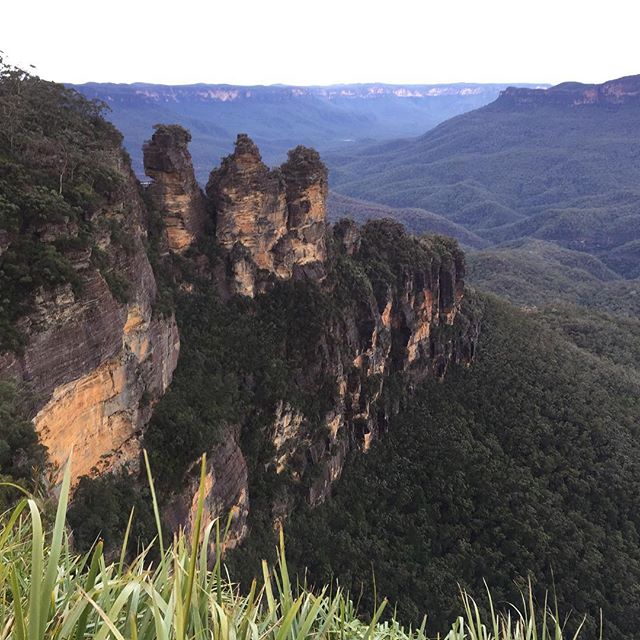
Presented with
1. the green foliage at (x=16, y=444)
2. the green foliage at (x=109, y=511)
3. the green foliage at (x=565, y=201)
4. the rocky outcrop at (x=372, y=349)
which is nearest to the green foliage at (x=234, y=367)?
the rocky outcrop at (x=372, y=349)

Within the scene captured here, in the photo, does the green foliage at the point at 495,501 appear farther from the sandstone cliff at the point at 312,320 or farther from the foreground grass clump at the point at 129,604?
the foreground grass clump at the point at 129,604

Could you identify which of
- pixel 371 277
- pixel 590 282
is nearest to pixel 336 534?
pixel 371 277

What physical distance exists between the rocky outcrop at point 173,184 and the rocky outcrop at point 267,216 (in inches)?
70.9

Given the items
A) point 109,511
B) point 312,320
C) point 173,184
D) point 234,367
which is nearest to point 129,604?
point 109,511

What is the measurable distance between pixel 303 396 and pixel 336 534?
282 inches

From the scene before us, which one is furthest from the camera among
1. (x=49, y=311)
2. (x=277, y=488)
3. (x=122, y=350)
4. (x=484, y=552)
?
(x=484, y=552)

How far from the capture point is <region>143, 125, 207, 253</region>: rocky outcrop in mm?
24328

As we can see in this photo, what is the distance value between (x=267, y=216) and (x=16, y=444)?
19496mm

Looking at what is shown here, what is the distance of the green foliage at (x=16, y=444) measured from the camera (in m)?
11.4

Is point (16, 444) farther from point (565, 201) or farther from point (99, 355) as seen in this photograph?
point (565, 201)

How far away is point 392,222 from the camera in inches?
1492

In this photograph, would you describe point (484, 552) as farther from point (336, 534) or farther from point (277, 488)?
point (277, 488)

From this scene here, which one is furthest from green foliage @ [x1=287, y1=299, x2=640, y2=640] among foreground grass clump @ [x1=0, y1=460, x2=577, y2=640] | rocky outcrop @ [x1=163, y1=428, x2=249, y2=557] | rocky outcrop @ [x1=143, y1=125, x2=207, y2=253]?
foreground grass clump @ [x1=0, y1=460, x2=577, y2=640]

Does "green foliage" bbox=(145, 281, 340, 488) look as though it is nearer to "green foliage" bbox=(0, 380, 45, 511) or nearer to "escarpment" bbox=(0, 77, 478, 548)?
"escarpment" bbox=(0, 77, 478, 548)
